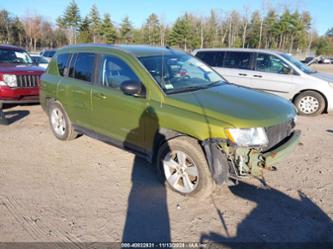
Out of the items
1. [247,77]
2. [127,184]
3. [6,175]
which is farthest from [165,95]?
[247,77]

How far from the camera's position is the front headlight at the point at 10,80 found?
304 inches

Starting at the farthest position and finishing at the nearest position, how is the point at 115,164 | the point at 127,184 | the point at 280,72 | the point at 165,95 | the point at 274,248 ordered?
the point at 280,72
the point at 115,164
the point at 127,184
the point at 165,95
the point at 274,248

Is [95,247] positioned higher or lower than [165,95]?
lower

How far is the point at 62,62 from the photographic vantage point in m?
5.75

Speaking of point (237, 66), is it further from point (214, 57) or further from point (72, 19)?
point (72, 19)

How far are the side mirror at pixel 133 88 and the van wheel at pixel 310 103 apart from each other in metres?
5.99

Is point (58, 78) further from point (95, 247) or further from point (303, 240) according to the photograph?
point (303, 240)

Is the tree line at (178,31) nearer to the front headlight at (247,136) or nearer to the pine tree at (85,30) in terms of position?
the pine tree at (85,30)

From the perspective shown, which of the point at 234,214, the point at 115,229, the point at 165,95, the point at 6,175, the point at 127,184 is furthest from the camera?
the point at 6,175

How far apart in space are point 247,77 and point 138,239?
23.2 feet

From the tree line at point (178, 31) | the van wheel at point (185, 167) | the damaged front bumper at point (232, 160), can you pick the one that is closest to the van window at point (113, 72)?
the van wheel at point (185, 167)

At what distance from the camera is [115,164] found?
479cm

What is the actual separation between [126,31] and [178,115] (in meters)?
59.3

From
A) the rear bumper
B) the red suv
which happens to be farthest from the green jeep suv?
the rear bumper
